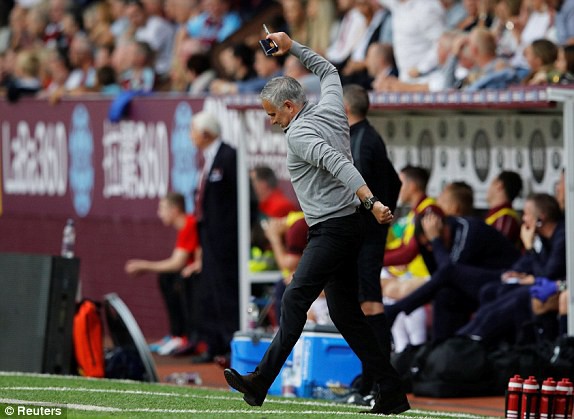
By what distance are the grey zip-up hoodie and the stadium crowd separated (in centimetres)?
405

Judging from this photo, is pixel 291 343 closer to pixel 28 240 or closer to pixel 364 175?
pixel 364 175

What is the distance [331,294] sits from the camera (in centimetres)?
889

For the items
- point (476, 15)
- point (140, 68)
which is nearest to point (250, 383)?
point (476, 15)

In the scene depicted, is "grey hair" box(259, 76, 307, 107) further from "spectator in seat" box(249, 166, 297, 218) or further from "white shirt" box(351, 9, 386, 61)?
"white shirt" box(351, 9, 386, 61)

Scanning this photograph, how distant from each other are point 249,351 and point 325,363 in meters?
0.73

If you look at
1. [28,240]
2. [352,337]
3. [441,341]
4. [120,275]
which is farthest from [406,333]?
[28,240]

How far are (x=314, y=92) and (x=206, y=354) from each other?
2.66 meters

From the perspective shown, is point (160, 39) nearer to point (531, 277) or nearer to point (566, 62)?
point (566, 62)

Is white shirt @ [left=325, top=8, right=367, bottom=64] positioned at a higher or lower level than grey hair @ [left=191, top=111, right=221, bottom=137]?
higher

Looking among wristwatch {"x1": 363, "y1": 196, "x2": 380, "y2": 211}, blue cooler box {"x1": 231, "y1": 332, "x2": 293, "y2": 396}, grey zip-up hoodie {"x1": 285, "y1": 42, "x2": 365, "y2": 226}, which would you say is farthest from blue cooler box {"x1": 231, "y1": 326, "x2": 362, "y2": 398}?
wristwatch {"x1": 363, "y1": 196, "x2": 380, "y2": 211}

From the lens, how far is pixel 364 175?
392 inches

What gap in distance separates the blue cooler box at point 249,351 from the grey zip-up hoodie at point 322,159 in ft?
10.7

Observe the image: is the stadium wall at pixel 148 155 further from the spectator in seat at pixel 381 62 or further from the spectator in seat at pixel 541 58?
the spectator in seat at pixel 381 62

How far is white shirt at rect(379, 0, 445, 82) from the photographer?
1536 centimetres
